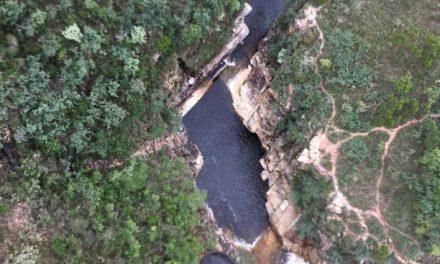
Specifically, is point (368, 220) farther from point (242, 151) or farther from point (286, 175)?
point (242, 151)

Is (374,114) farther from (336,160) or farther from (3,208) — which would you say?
(3,208)

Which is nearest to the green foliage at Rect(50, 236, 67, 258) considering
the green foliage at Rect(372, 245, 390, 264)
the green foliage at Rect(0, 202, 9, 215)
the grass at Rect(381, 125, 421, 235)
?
the green foliage at Rect(0, 202, 9, 215)

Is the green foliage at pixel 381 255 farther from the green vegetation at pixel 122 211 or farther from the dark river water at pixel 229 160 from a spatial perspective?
the green vegetation at pixel 122 211

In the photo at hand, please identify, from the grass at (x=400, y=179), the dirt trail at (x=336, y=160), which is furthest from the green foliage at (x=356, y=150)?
the grass at (x=400, y=179)

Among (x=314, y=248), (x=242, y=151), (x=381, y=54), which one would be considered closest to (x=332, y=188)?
(x=314, y=248)

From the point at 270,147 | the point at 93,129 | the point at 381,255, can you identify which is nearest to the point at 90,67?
the point at 93,129
